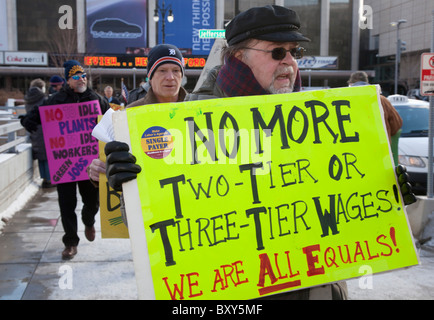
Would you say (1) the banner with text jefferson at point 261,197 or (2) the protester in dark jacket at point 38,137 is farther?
(2) the protester in dark jacket at point 38,137

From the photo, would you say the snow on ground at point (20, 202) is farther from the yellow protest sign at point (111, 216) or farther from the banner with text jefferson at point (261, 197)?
the banner with text jefferson at point (261, 197)

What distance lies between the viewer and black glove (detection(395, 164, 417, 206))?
2.14 m

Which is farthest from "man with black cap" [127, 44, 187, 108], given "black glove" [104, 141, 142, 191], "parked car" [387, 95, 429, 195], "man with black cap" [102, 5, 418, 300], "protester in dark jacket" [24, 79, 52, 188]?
"protester in dark jacket" [24, 79, 52, 188]

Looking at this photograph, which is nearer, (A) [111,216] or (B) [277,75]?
(B) [277,75]

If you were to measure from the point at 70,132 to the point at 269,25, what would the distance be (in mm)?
4117

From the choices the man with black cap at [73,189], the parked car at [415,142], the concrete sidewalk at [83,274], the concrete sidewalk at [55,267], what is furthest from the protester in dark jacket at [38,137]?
the parked car at [415,142]

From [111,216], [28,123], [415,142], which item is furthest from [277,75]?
[415,142]

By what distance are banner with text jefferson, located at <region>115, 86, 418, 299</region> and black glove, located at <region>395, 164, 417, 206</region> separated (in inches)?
1.6

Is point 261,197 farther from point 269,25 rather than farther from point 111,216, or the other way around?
point 111,216

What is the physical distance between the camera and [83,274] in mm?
4949

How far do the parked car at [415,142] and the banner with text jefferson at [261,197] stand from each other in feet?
20.0

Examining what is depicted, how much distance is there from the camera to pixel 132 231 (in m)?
1.95

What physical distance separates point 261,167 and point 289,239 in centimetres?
32

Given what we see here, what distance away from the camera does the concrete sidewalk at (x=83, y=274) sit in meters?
4.50
